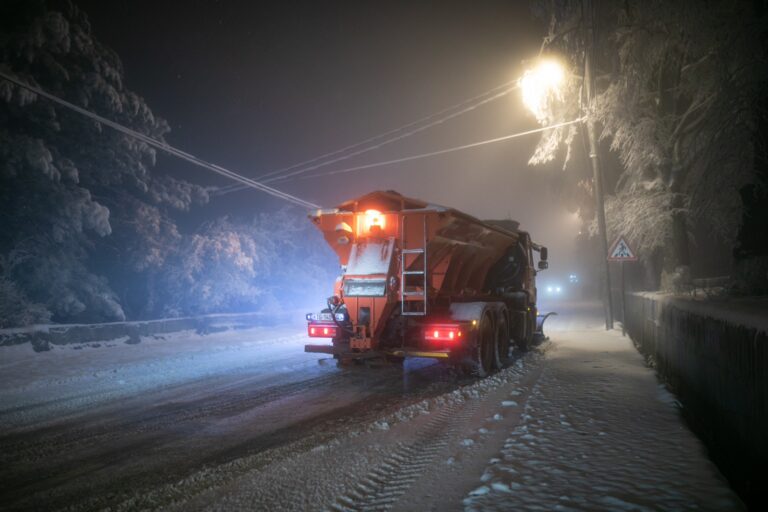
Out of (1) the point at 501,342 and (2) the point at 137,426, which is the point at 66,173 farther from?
(1) the point at 501,342

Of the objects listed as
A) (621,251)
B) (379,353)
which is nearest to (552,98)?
(621,251)

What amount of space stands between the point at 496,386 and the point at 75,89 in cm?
1504

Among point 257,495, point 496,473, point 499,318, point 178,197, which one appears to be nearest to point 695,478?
point 496,473

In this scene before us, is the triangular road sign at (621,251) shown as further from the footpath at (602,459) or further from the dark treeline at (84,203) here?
the dark treeline at (84,203)

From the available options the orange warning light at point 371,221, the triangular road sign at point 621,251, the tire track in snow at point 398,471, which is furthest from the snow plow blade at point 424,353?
the triangular road sign at point 621,251

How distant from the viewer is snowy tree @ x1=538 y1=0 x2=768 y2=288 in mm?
9930

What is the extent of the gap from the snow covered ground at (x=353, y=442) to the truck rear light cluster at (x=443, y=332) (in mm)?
855

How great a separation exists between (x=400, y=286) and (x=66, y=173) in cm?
1117

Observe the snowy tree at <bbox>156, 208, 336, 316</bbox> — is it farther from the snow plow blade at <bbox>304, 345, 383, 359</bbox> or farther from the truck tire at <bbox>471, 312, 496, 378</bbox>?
the truck tire at <bbox>471, 312, 496, 378</bbox>

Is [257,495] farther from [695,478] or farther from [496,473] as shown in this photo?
[695,478]

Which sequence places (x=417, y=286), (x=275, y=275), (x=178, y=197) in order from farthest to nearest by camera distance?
1. (x=275, y=275)
2. (x=178, y=197)
3. (x=417, y=286)

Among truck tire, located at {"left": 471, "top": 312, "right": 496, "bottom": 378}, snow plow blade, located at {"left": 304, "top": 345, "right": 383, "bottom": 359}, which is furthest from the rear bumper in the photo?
truck tire, located at {"left": 471, "top": 312, "right": 496, "bottom": 378}

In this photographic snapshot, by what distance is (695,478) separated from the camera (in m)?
3.40

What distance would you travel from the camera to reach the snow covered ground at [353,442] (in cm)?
349
